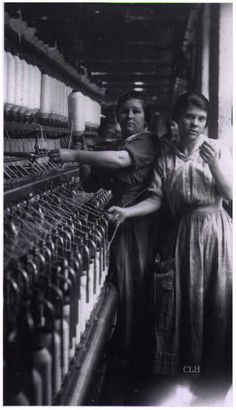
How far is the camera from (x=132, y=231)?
2678mm

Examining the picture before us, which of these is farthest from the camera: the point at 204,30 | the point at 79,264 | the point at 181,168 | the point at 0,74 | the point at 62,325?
the point at 204,30

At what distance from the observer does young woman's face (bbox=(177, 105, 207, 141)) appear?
2402mm

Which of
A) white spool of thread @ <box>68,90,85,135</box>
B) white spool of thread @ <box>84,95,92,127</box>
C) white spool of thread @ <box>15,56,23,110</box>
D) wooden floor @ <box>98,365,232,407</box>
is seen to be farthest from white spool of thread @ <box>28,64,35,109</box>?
white spool of thread @ <box>84,95,92,127</box>

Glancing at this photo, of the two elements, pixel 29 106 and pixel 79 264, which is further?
pixel 29 106

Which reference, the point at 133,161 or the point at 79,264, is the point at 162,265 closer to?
the point at 133,161

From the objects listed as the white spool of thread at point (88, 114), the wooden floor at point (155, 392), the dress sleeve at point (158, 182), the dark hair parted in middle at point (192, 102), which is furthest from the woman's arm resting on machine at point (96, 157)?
the white spool of thread at point (88, 114)

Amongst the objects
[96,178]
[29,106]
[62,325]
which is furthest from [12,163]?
[62,325]

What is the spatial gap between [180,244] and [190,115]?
62cm

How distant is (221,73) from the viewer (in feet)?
8.40

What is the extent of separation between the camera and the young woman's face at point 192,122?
2.40 m

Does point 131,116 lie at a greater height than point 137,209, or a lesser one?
greater

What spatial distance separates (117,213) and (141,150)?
0.34 m

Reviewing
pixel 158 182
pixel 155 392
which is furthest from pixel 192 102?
pixel 155 392

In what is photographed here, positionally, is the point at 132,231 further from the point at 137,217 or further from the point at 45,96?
the point at 45,96
